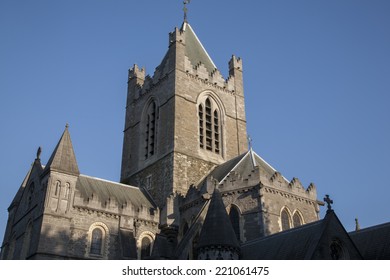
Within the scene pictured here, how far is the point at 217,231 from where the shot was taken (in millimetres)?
20656

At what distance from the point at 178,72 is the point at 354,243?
21719 mm

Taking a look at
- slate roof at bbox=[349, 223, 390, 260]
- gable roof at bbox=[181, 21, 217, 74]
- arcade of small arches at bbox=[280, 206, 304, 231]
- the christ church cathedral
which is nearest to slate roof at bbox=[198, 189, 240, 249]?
the christ church cathedral

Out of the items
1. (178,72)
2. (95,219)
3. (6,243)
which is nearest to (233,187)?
(95,219)

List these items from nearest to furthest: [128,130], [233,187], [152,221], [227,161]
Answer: [233,187] < [152,221] < [227,161] < [128,130]

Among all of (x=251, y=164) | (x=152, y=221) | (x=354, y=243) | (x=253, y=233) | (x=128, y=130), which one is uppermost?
(x=128, y=130)

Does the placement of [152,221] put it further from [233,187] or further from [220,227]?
[220,227]

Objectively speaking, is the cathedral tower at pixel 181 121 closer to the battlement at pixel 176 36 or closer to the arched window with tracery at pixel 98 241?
the battlement at pixel 176 36

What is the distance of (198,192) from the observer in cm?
2909

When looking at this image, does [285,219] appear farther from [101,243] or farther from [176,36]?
[176,36]

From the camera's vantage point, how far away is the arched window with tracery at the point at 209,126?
37250 mm

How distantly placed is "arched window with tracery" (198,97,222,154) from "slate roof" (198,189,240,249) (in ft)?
50.3

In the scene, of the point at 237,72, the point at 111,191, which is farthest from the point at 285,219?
the point at 237,72

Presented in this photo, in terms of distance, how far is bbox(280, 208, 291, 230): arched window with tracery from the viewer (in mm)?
27298

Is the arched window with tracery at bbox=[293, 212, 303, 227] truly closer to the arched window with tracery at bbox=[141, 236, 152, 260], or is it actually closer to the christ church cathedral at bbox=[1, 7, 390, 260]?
the christ church cathedral at bbox=[1, 7, 390, 260]
